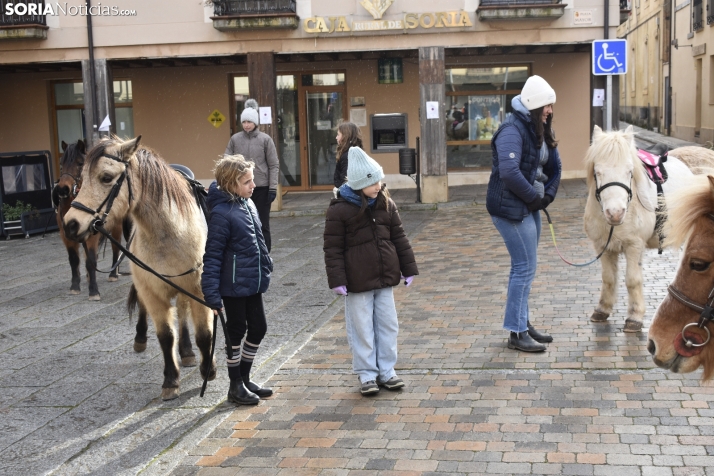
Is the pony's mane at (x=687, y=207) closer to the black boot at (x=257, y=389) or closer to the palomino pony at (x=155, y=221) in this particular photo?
the black boot at (x=257, y=389)

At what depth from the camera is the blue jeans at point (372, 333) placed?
590cm

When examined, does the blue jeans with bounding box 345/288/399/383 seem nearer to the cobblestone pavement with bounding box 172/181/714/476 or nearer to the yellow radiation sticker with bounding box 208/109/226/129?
the cobblestone pavement with bounding box 172/181/714/476

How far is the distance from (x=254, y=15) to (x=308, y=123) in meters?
4.05

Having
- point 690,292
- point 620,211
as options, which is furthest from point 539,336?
point 690,292

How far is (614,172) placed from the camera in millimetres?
6910

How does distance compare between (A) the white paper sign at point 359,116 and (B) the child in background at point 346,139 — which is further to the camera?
(A) the white paper sign at point 359,116

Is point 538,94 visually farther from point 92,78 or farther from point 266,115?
point 92,78

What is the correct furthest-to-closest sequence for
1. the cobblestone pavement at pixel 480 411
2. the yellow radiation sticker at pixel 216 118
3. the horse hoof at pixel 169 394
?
the yellow radiation sticker at pixel 216 118 < the horse hoof at pixel 169 394 < the cobblestone pavement at pixel 480 411

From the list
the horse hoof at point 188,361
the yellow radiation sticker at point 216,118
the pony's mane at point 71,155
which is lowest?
the horse hoof at point 188,361

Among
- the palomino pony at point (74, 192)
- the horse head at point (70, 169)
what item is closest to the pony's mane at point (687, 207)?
the palomino pony at point (74, 192)

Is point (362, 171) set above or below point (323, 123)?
below

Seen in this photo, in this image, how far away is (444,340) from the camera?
23.3 ft

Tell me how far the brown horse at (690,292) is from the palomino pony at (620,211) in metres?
3.78

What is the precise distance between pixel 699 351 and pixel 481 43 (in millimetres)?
15093
